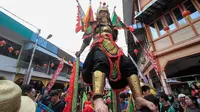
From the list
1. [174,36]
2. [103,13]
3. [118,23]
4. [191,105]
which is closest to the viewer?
[103,13]

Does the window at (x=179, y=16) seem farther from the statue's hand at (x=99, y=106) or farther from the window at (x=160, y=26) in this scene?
the statue's hand at (x=99, y=106)

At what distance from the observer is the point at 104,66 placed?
129 cm

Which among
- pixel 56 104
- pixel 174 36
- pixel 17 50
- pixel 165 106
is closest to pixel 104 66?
pixel 56 104

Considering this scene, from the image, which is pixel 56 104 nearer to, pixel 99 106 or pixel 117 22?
pixel 117 22

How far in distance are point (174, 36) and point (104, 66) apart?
23.6ft

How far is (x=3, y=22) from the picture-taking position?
31.6 ft

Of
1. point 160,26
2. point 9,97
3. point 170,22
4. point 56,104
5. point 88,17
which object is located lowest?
point 56,104

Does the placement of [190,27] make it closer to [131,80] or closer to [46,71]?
[131,80]

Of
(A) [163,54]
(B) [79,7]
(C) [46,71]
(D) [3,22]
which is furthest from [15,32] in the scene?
(A) [163,54]

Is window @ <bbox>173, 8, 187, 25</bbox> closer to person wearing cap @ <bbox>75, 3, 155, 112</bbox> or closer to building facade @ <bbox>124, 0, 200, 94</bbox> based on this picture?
building facade @ <bbox>124, 0, 200, 94</bbox>

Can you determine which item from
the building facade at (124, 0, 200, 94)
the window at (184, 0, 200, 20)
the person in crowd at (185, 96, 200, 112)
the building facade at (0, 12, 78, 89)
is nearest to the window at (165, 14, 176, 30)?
the building facade at (124, 0, 200, 94)

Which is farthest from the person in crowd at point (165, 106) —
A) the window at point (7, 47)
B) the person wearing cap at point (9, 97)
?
the window at point (7, 47)

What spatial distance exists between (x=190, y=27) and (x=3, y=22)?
40.8ft

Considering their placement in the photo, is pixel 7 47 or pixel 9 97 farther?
pixel 7 47
